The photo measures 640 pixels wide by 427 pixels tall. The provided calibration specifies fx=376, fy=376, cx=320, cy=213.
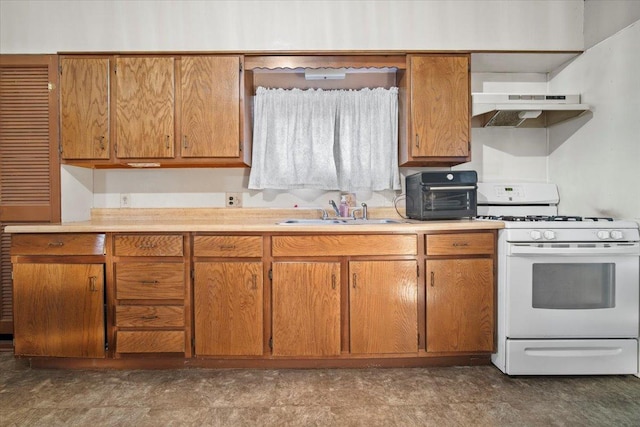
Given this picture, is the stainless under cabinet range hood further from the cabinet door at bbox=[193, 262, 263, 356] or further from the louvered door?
the louvered door

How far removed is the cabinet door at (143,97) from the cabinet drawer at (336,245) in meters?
1.15

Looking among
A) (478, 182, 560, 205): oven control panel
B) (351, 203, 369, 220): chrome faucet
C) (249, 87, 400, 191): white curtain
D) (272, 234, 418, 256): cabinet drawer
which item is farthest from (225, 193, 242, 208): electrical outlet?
(478, 182, 560, 205): oven control panel

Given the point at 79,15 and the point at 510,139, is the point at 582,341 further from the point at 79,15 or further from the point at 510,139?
the point at 79,15

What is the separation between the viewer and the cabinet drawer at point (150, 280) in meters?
2.23

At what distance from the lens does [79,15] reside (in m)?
2.51

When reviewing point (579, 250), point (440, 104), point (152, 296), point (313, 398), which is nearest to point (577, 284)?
point (579, 250)

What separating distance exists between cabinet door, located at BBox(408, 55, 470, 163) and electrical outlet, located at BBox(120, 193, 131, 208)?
2170mm

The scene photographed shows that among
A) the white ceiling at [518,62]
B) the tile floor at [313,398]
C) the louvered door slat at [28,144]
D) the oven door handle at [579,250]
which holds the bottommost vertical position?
the tile floor at [313,398]

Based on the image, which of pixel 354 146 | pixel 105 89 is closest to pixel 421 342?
pixel 354 146

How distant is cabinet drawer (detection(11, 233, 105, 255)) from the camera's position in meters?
2.23

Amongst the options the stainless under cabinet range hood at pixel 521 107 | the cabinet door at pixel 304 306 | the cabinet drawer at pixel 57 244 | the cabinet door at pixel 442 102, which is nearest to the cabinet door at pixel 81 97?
the cabinet drawer at pixel 57 244

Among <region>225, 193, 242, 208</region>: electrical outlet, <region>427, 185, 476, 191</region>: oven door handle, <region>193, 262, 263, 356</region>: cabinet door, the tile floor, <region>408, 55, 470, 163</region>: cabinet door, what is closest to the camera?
the tile floor

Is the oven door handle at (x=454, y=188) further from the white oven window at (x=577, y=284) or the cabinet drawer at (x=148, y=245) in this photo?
the cabinet drawer at (x=148, y=245)

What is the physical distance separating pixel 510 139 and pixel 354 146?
125 centimetres
